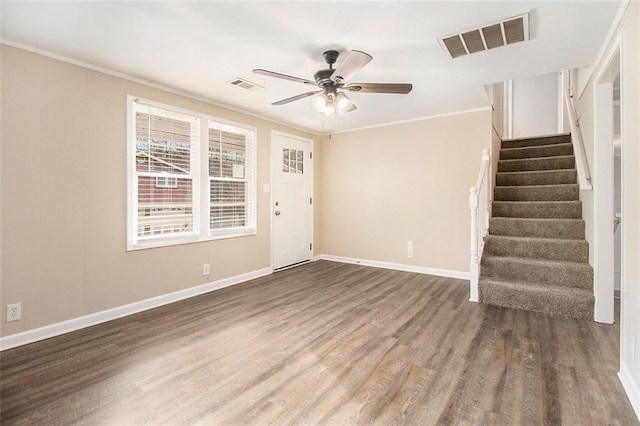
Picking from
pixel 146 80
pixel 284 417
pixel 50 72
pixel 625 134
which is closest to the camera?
pixel 284 417

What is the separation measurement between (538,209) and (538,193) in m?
0.35

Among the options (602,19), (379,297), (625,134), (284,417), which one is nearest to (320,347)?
(284,417)

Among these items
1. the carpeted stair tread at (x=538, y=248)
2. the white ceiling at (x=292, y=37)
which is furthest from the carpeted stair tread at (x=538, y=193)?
the white ceiling at (x=292, y=37)

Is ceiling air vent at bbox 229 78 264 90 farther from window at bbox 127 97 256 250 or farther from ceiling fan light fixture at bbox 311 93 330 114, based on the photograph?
ceiling fan light fixture at bbox 311 93 330 114

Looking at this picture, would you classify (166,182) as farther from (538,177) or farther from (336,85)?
(538,177)

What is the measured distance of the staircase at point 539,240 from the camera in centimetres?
308

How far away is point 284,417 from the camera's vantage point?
5.39 feet

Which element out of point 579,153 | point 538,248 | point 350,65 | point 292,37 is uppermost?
point 292,37

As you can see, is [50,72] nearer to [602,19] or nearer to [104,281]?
[104,281]

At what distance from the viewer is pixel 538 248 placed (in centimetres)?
353

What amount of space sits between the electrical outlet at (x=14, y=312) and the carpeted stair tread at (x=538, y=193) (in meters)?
5.45

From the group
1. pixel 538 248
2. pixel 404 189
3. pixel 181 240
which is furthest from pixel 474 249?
pixel 181 240

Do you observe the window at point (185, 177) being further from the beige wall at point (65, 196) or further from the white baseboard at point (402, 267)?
the white baseboard at point (402, 267)

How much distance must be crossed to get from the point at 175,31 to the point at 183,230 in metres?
2.12
